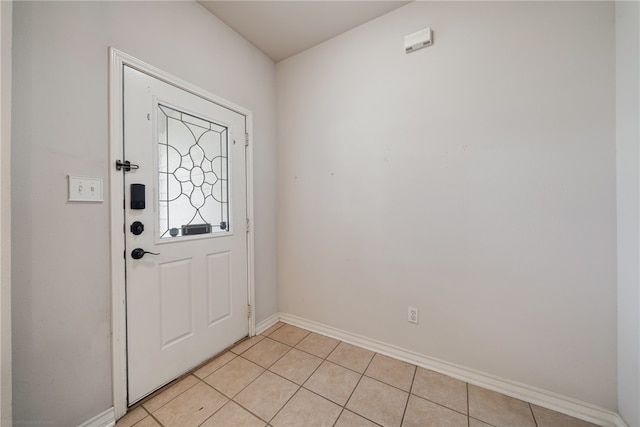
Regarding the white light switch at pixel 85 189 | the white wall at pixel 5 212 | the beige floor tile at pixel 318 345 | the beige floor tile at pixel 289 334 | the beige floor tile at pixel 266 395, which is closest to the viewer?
the white wall at pixel 5 212

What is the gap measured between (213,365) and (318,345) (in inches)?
34.0

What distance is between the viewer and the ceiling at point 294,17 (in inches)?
71.9

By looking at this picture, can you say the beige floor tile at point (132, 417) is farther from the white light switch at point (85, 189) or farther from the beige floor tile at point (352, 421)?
the white light switch at point (85, 189)

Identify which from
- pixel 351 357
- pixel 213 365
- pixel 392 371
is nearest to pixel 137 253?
pixel 213 365

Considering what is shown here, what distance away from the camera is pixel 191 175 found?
175 centimetres

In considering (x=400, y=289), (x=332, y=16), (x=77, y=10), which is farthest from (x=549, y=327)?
(x=77, y=10)

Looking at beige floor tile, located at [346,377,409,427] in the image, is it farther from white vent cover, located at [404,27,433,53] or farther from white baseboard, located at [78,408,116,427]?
white vent cover, located at [404,27,433,53]

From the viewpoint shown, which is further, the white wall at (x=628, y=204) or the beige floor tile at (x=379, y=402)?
the beige floor tile at (x=379, y=402)

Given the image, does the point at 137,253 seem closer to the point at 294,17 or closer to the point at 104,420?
the point at 104,420

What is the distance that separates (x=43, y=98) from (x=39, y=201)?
1.65ft

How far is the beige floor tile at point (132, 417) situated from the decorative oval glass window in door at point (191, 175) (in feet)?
3.45

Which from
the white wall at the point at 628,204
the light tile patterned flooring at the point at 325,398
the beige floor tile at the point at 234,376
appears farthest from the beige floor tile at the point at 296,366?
the white wall at the point at 628,204

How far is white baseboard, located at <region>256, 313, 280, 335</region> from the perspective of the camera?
2.29 meters

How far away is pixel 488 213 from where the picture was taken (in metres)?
1.57
